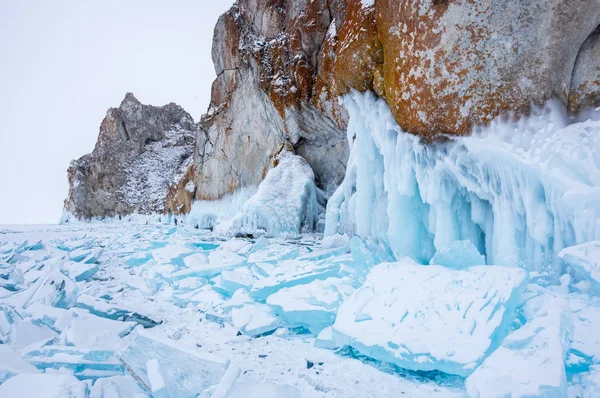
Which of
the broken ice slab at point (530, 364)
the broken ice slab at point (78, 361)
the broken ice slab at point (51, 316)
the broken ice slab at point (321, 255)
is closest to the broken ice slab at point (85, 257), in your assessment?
the broken ice slab at point (51, 316)

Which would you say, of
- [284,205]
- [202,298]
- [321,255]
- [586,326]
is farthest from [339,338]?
[284,205]

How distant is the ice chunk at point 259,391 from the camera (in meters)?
1.63

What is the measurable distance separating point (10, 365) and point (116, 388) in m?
0.68

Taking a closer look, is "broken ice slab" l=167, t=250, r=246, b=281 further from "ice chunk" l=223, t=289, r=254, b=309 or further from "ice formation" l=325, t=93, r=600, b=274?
"ice formation" l=325, t=93, r=600, b=274

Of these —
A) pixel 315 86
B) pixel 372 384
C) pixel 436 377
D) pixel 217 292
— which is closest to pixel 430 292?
pixel 436 377

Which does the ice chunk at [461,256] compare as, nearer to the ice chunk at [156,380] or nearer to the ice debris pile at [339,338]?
the ice debris pile at [339,338]

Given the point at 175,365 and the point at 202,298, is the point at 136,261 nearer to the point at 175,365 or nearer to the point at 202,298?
the point at 202,298

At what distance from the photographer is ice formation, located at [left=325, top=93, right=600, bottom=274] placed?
110 inches

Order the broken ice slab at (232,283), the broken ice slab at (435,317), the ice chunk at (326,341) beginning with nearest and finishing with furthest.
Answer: the broken ice slab at (435,317) → the ice chunk at (326,341) → the broken ice slab at (232,283)

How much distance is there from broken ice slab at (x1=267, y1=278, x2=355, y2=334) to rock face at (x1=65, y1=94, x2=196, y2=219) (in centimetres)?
3312

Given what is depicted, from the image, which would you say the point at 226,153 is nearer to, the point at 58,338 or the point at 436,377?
the point at 58,338

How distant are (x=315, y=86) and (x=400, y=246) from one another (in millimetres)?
7828

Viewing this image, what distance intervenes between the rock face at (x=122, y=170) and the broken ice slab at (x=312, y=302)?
109ft

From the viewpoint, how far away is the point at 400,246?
4.35 m
